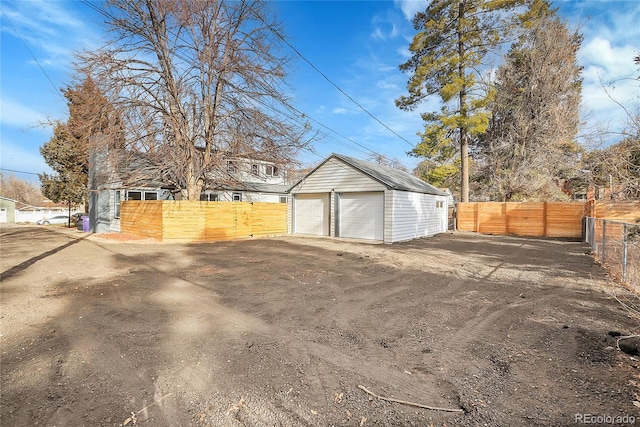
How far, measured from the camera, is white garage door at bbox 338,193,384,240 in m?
12.7

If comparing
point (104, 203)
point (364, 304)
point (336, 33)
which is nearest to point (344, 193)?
point (336, 33)

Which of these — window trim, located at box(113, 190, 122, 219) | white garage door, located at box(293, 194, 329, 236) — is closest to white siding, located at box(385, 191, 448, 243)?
white garage door, located at box(293, 194, 329, 236)

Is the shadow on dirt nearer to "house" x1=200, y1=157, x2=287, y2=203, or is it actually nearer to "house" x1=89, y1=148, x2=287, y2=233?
"house" x1=89, y1=148, x2=287, y2=233

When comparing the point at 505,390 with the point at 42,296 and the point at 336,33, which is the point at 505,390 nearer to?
the point at 42,296

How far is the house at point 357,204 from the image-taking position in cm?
1249

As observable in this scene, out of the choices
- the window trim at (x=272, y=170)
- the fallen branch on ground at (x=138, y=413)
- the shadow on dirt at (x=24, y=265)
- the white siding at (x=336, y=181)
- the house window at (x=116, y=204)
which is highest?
the window trim at (x=272, y=170)

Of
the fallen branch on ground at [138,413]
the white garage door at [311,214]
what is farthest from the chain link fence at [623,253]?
the white garage door at [311,214]

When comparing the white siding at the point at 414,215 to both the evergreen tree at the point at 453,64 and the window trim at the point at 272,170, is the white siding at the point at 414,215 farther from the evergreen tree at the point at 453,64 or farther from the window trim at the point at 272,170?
the window trim at the point at 272,170

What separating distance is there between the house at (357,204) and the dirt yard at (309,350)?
6.28 meters

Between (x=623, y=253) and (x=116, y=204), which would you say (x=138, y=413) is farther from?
(x=116, y=204)

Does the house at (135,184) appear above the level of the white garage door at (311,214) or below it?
above

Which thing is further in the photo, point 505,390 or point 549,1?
point 549,1

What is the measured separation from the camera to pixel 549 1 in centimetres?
1797

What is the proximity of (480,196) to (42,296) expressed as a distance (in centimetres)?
2621
